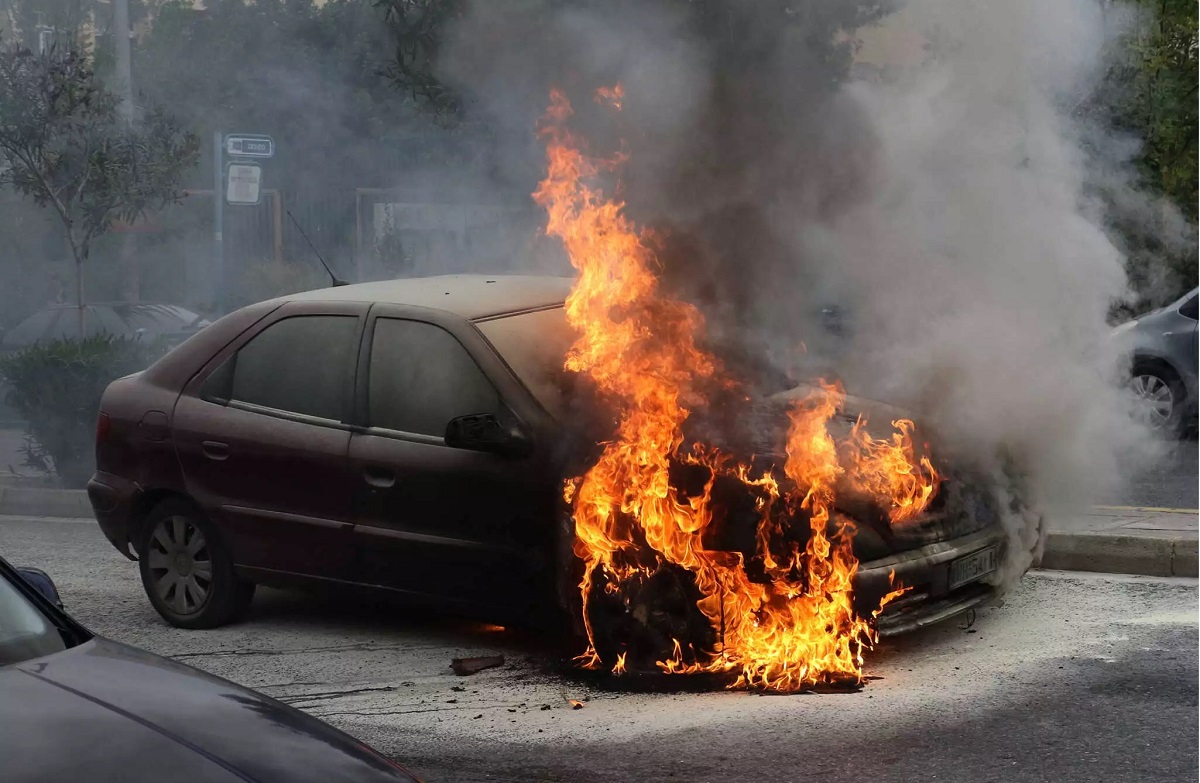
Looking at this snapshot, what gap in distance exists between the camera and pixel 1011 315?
22.5 feet

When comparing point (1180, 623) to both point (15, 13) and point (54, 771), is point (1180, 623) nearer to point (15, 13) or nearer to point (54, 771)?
point (54, 771)

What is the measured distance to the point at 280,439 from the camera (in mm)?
6273

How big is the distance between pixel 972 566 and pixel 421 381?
2.30 m

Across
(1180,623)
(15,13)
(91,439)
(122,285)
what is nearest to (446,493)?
(1180,623)

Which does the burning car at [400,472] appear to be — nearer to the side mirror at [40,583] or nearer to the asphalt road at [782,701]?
the asphalt road at [782,701]

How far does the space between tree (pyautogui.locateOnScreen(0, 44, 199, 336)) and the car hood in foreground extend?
10546 millimetres

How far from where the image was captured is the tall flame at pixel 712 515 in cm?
525

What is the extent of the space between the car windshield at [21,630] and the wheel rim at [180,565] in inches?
129

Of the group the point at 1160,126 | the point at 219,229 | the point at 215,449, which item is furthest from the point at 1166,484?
the point at 219,229

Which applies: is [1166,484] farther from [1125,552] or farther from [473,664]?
[473,664]

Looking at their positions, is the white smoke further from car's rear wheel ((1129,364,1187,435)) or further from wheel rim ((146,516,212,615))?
car's rear wheel ((1129,364,1187,435))

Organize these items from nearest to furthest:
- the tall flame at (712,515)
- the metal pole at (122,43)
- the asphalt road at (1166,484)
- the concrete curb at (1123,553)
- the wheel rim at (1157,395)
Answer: the tall flame at (712,515) → the concrete curb at (1123,553) → the asphalt road at (1166,484) → the wheel rim at (1157,395) → the metal pole at (122,43)

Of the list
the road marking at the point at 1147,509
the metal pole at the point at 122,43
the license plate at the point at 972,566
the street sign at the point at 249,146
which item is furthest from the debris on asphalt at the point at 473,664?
the metal pole at the point at 122,43

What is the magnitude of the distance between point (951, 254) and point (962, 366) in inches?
23.1
